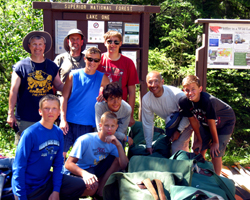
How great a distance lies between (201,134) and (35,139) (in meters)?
2.27

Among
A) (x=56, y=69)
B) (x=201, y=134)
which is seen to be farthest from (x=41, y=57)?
(x=201, y=134)

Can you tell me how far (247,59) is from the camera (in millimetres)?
4992

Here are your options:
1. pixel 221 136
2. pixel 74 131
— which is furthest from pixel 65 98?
pixel 221 136

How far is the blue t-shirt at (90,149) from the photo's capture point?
3.14 m

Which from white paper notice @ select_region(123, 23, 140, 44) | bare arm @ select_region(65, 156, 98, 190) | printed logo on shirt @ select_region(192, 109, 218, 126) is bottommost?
bare arm @ select_region(65, 156, 98, 190)

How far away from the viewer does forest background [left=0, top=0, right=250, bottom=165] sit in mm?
6820

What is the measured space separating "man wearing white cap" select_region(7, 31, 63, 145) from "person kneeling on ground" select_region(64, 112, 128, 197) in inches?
33.7

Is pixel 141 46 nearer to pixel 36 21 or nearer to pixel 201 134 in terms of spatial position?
pixel 201 134

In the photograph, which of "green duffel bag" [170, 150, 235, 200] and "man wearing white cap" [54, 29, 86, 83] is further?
"man wearing white cap" [54, 29, 86, 83]

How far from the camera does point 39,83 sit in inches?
141

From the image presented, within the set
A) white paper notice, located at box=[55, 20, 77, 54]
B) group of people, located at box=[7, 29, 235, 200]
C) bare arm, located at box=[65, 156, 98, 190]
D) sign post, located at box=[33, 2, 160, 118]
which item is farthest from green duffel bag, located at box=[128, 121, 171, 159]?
white paper notice, located at box=[55, 20, 77, 54]

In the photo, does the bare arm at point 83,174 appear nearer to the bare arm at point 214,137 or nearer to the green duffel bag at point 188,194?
the green duffel bag at point 188,194

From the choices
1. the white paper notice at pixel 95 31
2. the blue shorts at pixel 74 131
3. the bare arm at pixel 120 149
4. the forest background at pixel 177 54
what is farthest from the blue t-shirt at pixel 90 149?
the forest background at pixel 177 54

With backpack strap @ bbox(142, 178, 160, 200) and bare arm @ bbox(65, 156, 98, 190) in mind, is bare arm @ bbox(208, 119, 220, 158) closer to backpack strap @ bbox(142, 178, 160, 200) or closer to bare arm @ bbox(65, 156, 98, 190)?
backpack strap @ bbox(142, 178, 160, 200)
